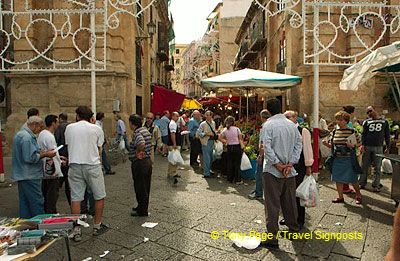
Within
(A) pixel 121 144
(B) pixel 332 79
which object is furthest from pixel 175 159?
(B) pixel 332 79

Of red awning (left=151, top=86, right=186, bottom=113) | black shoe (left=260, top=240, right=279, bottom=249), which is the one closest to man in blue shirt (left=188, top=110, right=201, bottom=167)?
red awning (left=151, top=86, right=186, bottom=113)

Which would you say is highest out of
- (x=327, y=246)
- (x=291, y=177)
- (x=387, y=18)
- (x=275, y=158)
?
(x=387, y=18)

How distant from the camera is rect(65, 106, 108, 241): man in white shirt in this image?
4.57 meters

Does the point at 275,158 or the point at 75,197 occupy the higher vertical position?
the point at 275,158

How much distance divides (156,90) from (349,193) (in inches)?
386

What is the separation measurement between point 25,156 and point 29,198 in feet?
2.10

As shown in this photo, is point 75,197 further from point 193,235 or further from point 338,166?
point 338,166

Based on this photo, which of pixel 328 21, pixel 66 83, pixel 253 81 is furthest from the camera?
pixel 66 83

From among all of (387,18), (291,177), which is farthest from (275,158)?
(387,18)

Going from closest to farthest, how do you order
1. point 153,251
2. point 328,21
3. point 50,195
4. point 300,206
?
point 153,251
point 300,206
point 50,195
point 328,21

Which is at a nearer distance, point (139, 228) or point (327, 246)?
point (327, 246)

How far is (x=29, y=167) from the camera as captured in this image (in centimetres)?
465

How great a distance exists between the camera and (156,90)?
48.2 ft

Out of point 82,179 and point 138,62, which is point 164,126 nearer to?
point 138,62
